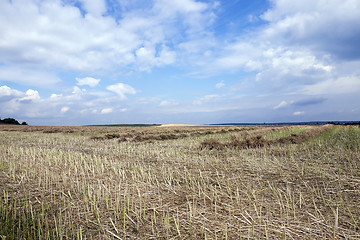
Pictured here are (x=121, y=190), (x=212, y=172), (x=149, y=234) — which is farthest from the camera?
(x=212, y=172)

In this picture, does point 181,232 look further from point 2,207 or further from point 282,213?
point 2,207

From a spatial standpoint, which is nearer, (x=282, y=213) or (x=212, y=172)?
(x=282, y=213)

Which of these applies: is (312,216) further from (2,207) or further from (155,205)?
(2,207)

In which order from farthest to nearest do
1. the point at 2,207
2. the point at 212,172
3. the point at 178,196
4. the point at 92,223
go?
the point at 212,172 → the point at 178,196 → the point at 2,207 → the point at 92,223

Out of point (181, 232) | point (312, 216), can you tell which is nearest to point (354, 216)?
point (312, 216)

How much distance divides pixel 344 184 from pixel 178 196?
4672 millimetres

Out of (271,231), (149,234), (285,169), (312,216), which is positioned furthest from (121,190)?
(285,169)

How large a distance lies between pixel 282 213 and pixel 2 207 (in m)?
5.90

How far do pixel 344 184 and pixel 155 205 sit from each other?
526 cm

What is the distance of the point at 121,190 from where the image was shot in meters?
5.52

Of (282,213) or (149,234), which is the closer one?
(149,234)

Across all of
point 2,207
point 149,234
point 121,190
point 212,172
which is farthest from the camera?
point 212,172

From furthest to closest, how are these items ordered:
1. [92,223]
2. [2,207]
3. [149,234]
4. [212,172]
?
[212,172] < [2,207] < [92,223] < [149,234]

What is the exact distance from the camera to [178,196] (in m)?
5.13
